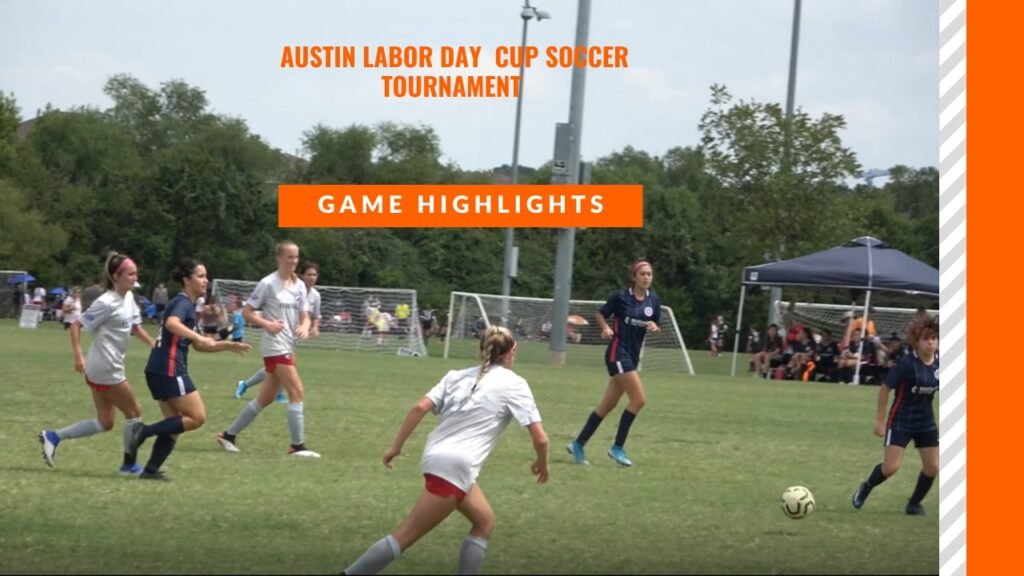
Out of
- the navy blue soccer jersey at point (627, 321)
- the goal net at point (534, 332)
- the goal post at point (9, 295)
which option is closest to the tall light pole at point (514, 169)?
the goal net at point (534, 332)

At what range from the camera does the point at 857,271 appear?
87.1ft

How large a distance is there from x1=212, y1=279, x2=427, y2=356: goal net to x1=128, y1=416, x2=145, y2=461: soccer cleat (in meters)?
25.4

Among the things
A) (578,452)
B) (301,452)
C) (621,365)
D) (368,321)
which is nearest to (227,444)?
(301,452)

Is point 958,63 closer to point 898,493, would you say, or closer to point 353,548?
point 353,548

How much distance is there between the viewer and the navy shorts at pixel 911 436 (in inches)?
392

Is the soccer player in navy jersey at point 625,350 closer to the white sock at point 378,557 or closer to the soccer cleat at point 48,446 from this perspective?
the soccer cleat at point 48,446

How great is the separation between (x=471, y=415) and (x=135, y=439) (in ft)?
14.0

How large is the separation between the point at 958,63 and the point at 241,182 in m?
48.8

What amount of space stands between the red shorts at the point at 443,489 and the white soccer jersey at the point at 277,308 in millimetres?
6034

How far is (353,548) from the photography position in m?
7.71

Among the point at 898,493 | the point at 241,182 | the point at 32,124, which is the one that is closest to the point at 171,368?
the point at 898,493

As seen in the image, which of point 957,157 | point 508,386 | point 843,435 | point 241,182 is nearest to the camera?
point 957,157

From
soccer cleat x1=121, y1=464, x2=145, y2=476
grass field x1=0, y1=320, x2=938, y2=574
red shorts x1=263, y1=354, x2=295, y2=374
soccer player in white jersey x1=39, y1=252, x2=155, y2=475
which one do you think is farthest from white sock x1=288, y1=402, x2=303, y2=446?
soccer cleat x1=121, y1=464, x2=145, y2=476

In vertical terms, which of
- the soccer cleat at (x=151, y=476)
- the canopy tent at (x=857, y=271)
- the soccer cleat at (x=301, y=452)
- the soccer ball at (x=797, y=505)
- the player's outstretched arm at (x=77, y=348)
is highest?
the canopy tent at (x=857, y=271)
